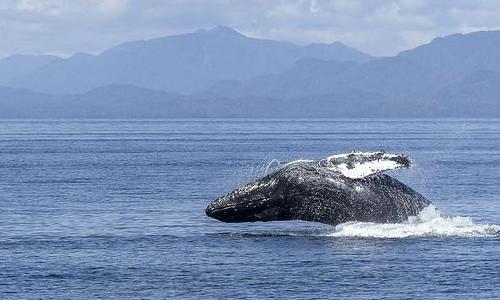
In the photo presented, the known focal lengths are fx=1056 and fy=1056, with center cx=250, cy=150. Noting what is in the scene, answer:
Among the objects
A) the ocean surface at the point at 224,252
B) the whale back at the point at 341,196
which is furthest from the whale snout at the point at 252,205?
the ocean surface at the point at 224,252

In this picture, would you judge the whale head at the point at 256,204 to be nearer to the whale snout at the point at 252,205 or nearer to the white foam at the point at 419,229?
the whale snout at the point at 252,205

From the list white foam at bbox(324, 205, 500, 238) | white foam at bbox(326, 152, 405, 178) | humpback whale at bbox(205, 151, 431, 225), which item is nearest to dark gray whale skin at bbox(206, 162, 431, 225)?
humpback whale at bbox(205, 151, 431, 225)

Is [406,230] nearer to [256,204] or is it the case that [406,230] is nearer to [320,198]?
[320,198]

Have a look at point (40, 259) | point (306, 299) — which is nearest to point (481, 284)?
point (306, 299)

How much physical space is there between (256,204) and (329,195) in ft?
8.70

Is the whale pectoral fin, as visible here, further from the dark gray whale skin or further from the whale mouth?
the whale mouth

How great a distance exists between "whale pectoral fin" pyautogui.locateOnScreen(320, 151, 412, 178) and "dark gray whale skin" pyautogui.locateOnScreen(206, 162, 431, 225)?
35cm

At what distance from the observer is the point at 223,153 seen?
4599 inches

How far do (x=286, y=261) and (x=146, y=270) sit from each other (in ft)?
14.6

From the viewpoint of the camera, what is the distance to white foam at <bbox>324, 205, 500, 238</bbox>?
37562 millimetres

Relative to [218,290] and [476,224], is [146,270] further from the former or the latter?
[476,224]

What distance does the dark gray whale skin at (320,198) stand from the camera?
3744 centimetres

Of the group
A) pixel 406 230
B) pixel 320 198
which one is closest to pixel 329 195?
pixel 320 198

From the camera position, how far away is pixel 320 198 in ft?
123
